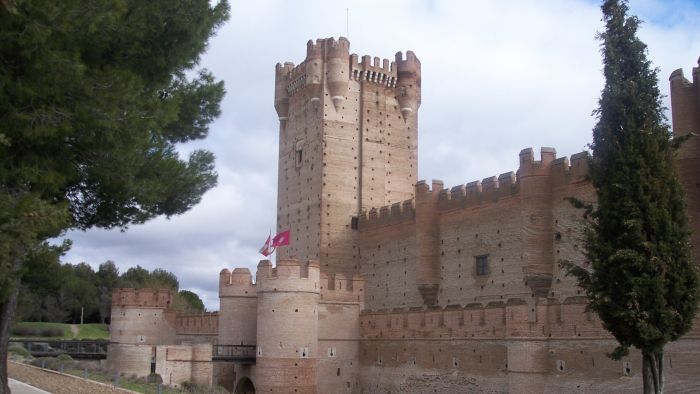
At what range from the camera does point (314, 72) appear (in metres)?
34.8

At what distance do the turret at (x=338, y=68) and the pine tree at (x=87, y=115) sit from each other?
20172mm

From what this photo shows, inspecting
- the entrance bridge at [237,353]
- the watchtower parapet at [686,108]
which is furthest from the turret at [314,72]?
the watchtower parapet at [686,108]

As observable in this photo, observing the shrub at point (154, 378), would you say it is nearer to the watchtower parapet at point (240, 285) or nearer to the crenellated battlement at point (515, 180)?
the watchtower parapet at point (240, 285)

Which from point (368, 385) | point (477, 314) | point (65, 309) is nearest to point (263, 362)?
point (368, 385)

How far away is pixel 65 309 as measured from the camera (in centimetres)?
5591

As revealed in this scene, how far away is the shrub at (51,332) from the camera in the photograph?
48594 mm

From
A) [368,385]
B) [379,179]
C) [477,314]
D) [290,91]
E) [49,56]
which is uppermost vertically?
[290,91]

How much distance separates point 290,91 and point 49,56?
2694cm

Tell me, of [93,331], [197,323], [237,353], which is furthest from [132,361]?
[93,331]

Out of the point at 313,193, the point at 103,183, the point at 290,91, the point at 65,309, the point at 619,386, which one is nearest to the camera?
the point at 103,183

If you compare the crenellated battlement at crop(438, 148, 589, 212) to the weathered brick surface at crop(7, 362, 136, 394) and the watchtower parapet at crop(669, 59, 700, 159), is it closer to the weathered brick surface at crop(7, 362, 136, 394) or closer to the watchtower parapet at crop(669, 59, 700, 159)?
the watchtower parapet at crop(669, 59, 700, 159)

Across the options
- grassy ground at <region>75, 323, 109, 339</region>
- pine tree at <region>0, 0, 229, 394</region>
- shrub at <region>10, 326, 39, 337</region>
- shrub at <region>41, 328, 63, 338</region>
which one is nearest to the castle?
pine tree at <region>0, 0, 229, 394</region>

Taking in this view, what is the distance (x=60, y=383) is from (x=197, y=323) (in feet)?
59.5

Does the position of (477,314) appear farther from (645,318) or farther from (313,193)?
(313,193)
